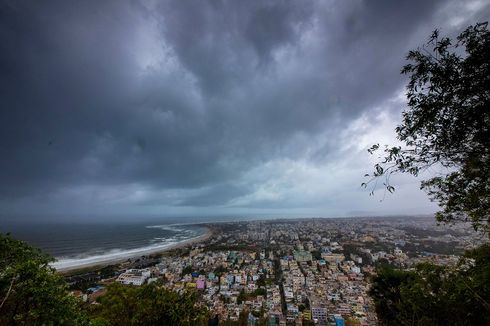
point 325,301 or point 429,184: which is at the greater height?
point 429,184

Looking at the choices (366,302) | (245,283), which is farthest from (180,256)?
(366,302)

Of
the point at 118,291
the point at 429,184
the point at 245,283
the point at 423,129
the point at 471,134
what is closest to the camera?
the point at 471,134

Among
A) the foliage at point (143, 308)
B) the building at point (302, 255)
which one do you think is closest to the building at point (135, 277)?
the foliage at point (143, 308)

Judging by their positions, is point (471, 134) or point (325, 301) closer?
point (471, 134)

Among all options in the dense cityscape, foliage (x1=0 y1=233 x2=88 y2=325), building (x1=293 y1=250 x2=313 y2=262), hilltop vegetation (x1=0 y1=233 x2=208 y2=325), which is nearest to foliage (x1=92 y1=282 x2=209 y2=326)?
hilltop vegetation (x1=0 y1=233 x2=208 y2=325)

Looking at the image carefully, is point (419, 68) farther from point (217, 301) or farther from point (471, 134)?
point (217, 301)

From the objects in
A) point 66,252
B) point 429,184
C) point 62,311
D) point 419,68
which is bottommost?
point 66,252

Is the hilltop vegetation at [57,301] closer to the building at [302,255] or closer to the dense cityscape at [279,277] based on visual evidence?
the dense cityscape at [279,277]

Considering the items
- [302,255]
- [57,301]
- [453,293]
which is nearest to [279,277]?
[302,255]

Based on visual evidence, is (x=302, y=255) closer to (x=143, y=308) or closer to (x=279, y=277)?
(x=279, y=277)

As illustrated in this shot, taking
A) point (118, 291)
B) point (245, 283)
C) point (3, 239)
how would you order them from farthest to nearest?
point (245, 283) < point (118, 291) < point (3, 239)
